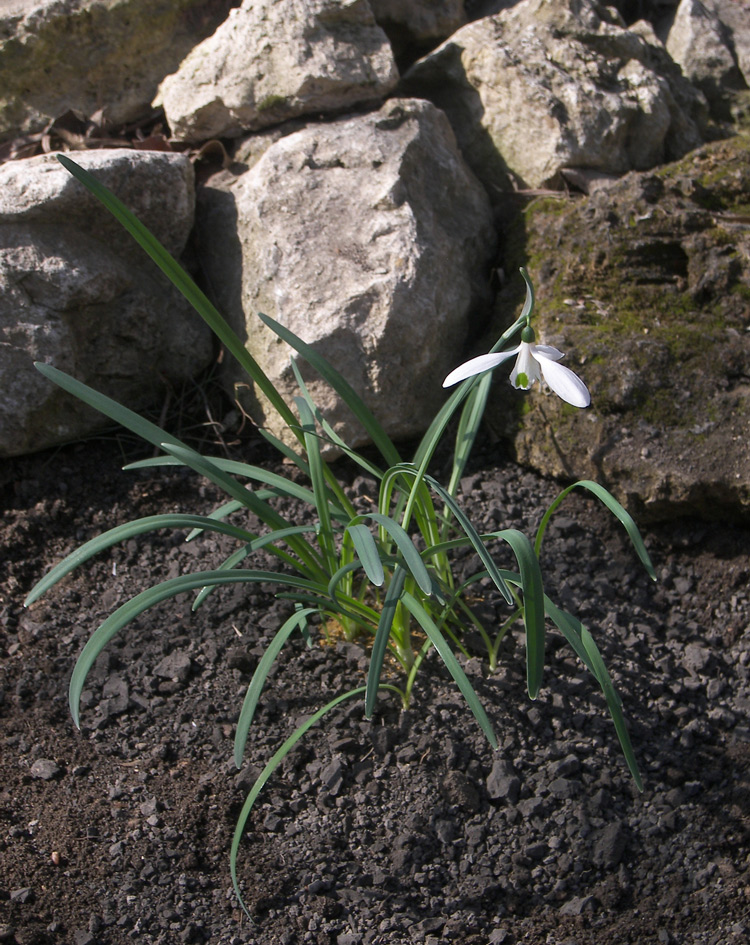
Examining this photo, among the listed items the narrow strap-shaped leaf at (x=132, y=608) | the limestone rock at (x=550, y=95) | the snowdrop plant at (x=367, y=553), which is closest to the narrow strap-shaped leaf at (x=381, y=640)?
the snowdrop plant at (x=367, y=553)

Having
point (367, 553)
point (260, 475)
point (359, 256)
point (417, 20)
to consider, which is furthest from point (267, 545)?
point (417, 20)

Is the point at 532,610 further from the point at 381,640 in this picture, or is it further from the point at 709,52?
the point at 709,52

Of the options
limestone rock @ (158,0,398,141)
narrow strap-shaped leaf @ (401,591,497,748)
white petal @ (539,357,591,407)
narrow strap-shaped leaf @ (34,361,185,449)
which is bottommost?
narrow strap-shaped leaf @ (401,591,497,748)

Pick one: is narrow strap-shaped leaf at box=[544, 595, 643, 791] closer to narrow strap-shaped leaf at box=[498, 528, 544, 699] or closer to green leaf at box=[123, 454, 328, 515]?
narrow strap-shaped leaf at box=[498, 528, 544, 699]

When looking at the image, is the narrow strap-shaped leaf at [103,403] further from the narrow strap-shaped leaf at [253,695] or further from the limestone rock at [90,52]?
the limestone rock at [90,52]

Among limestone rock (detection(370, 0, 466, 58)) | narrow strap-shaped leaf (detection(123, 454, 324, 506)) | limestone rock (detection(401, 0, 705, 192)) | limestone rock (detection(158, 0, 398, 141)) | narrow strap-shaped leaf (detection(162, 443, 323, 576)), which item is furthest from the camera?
limestone rock (detection(370, 0, 466, 58))

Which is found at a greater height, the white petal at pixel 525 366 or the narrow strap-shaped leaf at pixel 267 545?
the white petal at pixel 525 366

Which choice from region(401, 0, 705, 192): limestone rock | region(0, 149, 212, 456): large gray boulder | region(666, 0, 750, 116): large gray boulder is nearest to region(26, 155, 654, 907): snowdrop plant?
region(0, 149, 212, 456): large gray boulder
